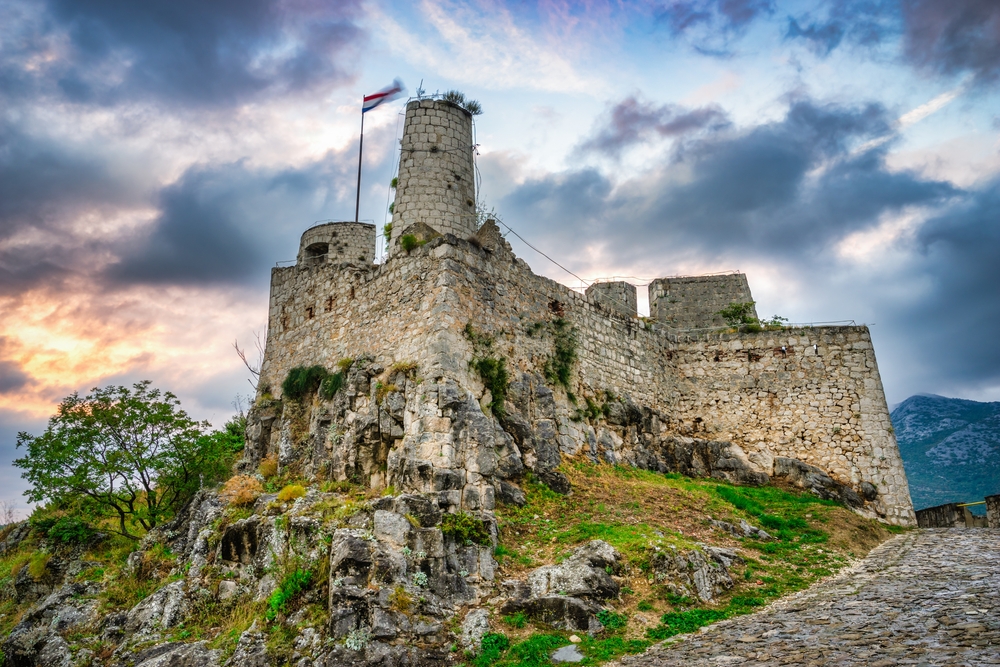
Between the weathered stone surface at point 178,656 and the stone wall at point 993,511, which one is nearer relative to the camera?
the weathered stone surface at point 178,656

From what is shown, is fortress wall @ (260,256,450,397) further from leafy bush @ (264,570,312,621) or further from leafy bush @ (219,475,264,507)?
leafy bush @ (264,570,312,621)

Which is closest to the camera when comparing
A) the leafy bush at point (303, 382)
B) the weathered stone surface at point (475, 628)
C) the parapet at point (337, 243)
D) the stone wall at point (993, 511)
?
the weathered stone surface at point (475, 628)

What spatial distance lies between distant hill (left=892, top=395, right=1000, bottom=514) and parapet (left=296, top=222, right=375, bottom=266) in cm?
3997

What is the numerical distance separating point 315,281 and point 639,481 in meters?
11.8

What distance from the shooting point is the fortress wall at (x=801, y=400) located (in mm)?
22875

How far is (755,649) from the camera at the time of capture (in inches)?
402

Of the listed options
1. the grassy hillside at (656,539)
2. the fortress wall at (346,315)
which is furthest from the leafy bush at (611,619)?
the fortress wall at (346,315)

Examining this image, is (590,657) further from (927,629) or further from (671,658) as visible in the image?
(927,629)

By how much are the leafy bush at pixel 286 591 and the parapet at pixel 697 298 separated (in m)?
21.7

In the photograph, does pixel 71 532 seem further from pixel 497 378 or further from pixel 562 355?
pixel 562 355

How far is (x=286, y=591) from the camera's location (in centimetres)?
1294

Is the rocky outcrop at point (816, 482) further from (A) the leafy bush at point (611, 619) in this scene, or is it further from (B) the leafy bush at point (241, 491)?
(B) the leafy bush at point (241, 491)

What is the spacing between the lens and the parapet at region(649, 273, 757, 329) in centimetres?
3116

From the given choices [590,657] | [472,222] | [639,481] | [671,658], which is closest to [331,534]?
[590,657]
